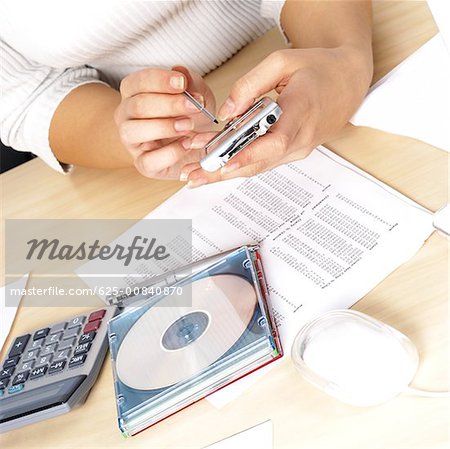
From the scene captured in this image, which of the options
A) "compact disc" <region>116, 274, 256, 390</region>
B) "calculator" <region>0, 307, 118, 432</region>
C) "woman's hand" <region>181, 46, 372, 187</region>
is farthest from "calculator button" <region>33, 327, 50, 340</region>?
"woman's hand" <region>181, 46, 372, 187</region>

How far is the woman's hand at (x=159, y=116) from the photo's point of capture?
2.03ft

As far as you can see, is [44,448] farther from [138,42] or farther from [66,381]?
[138,42]

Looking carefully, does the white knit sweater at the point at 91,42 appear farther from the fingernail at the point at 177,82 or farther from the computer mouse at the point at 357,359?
the computer mouse at the point at 357,359

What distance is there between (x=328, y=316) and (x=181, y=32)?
49 centimetres

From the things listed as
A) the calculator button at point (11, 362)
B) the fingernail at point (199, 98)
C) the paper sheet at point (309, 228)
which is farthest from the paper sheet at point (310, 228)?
the calculator button at point (11, 362)

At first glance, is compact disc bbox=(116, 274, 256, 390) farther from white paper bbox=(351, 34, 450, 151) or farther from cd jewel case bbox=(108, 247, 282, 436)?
white paper bbox=(351, 34, 450, 151)

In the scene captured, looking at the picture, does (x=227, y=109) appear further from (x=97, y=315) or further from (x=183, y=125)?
(x=97, y=315)

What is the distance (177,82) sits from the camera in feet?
2.00

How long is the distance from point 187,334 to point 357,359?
6.2 inches

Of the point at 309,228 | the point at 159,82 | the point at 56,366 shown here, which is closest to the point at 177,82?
the point at 159,82

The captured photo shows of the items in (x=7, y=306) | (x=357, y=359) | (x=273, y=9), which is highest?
(x=273, y=9)

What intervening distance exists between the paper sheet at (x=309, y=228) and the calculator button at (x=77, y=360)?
12 centimetres

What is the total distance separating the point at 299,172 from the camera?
0.66 metres

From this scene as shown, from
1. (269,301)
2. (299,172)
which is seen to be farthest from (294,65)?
(269,301)
